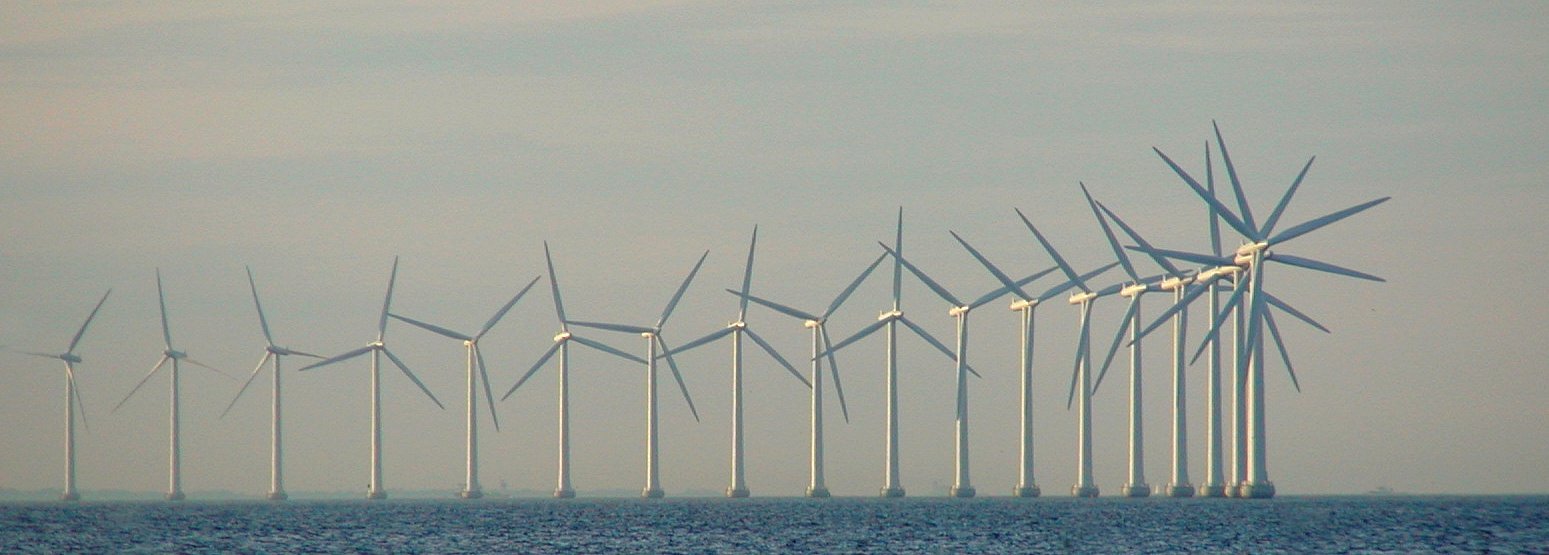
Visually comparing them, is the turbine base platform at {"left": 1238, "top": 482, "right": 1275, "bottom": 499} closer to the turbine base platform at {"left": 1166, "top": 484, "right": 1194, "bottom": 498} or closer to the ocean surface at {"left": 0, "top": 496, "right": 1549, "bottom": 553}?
the ocean surface at {"left": 0, "top": 496, "right": 1549, "bottom": 553}

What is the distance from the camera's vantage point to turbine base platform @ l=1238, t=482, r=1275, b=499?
473ft

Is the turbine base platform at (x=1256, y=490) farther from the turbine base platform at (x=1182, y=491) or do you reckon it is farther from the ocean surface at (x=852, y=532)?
the turbine base platform at (x=1182, y=491)

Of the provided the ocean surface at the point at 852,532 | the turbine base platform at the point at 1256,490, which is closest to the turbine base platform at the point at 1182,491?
the ocean surface at the point at 852,532

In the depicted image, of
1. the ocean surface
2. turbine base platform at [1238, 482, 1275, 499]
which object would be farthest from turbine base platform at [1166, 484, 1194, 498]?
turbine base platform at [1238, 482, 1275, 499]

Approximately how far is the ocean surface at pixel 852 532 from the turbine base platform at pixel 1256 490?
0.80 metres

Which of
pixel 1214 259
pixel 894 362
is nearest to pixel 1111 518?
pixel 1214 259

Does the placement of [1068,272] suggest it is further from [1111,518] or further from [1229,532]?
[1229,532]

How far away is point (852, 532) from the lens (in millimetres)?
120375

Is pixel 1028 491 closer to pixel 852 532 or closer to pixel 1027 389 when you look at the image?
pixel 1027 389

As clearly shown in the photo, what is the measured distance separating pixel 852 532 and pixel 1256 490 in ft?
116

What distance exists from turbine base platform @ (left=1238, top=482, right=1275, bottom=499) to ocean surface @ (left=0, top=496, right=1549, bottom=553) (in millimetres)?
796

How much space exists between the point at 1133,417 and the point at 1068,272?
22.7 m

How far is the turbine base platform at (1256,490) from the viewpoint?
14425cm

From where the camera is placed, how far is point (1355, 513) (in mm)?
148500
